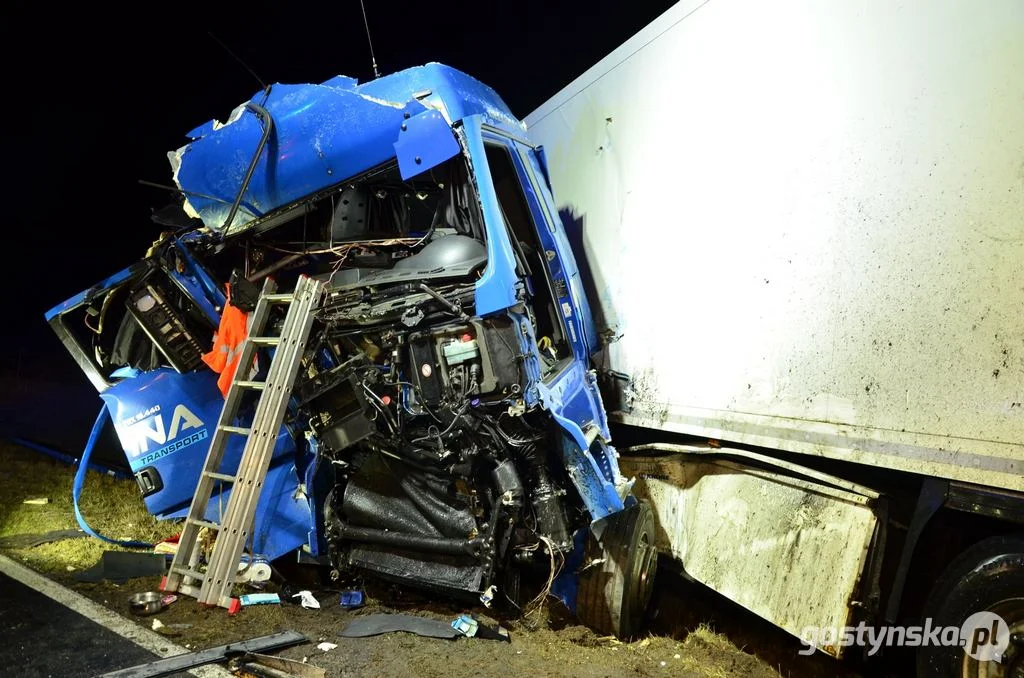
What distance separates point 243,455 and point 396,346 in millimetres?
1052

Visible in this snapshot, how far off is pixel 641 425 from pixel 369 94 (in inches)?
96.5

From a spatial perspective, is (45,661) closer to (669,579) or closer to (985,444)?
(669,579)

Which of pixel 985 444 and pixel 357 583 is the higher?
pixel 985 444

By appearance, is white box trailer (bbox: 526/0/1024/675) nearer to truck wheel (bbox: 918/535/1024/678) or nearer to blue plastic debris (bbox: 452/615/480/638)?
truck wheel (bbox: 918/535/1024/678)

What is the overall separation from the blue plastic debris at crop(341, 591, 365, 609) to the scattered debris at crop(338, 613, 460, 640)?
8.9 inches

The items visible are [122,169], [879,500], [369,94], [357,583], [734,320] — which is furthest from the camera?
[122,169]

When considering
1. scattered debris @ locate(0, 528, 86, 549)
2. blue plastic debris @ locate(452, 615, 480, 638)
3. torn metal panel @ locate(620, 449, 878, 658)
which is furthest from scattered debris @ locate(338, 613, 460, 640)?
scattered debris @ locate(0, 528, 86, 549)

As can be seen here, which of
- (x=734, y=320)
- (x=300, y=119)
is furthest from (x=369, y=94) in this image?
(x=734, y=320)

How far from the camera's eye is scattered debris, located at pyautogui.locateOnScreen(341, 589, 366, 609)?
11.2 feet

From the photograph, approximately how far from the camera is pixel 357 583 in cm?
374

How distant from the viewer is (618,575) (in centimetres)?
316

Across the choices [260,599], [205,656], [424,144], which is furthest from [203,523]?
[424,144]

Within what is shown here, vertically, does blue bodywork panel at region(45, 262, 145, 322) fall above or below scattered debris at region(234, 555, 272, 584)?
above

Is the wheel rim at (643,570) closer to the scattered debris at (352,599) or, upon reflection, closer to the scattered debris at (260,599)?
the scattered debris at (352,599)
